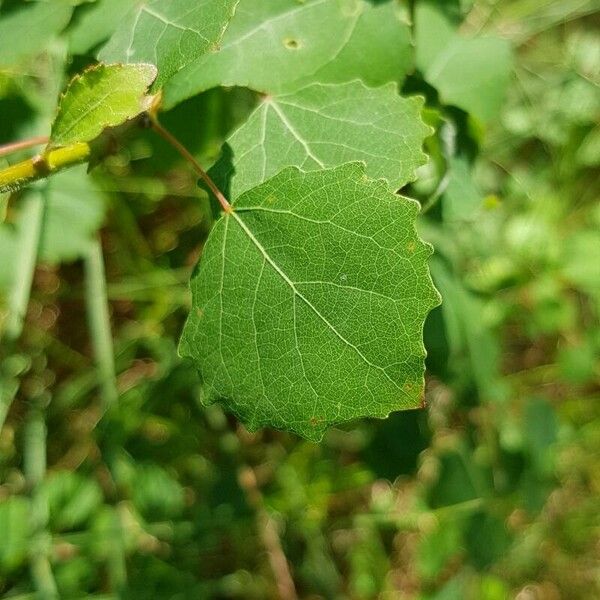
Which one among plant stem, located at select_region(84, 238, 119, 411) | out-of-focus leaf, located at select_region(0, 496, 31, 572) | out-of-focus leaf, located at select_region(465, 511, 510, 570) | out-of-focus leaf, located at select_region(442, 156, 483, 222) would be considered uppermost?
out-of-focus leaf, located at select_region(442, 156, 483, 222)

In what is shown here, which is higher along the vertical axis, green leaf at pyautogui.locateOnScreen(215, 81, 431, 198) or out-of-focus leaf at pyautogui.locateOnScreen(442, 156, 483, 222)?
green leaf at pyautogui.locateOnScreen(215, 81, 431, 198)

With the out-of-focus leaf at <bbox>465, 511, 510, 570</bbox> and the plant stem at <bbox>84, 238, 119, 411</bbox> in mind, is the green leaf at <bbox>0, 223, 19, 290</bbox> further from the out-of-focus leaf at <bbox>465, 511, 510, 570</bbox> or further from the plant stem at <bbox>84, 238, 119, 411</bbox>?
the out-of-focus leaf at <bbox>465, 511, 510, 570</bbox>

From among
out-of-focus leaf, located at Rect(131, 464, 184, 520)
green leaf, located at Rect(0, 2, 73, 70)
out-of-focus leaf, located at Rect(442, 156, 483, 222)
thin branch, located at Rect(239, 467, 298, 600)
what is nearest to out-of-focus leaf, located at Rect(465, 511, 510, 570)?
thin branch, located at Rect(239, 467, 298, 600)

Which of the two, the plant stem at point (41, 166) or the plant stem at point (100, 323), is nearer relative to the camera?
the plant stem at point (41, 166)

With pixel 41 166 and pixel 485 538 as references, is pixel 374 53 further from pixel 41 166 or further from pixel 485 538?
pixel 485 538

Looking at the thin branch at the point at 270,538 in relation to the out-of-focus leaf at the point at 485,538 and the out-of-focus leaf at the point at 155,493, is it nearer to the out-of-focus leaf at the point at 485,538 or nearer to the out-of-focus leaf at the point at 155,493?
the out-of-focus leaf at the point at 155,493

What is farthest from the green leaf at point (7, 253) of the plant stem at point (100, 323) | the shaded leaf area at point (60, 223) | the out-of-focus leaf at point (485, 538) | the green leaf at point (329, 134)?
the out-of-focus leaf at point (485, 538)
